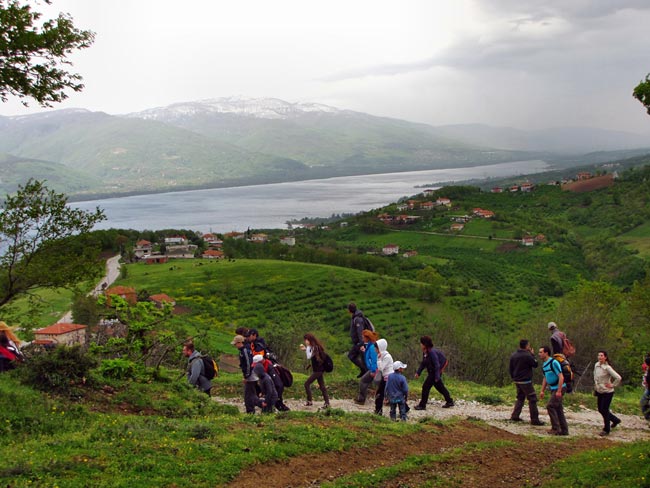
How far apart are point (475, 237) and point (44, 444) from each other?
412ft

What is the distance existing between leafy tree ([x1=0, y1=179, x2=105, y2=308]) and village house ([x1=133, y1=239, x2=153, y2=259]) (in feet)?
295

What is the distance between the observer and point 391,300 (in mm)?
70312

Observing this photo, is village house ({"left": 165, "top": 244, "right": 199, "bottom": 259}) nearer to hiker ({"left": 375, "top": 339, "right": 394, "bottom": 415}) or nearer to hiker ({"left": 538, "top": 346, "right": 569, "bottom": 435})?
hiker ({"left": 375, "top": 339, "right": 394, "bottom": 415})

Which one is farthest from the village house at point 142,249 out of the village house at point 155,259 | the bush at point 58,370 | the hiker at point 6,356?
the bush at point 58,370

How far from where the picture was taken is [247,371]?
10977 millimetres

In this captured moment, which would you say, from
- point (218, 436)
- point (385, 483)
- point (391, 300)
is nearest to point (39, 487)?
point (218, 436)

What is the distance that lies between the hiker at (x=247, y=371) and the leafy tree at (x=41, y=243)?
3893 millimetres

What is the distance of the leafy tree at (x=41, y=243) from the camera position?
11.1 meters

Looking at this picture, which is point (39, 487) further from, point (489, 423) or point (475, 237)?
point (475, 237)

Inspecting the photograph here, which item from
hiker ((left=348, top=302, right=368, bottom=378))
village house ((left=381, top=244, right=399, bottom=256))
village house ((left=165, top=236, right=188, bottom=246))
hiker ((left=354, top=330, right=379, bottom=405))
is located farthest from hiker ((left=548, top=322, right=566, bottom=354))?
village house ((left=381, top=244, right=399, bottom=256))

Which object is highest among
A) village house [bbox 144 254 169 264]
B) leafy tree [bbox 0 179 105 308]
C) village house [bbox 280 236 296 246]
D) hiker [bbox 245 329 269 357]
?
leafy tree [bbox 0 179 105 308]

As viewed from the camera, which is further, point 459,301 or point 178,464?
point 459,301

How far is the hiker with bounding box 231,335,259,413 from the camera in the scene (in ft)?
35.6

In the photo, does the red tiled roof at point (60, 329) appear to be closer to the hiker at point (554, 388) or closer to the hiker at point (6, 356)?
the hiker at point (6, 356)
